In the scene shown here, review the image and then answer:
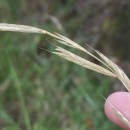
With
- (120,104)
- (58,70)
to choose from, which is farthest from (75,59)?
(58,70)

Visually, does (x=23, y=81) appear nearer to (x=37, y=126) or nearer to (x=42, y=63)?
(x=42, y=63)

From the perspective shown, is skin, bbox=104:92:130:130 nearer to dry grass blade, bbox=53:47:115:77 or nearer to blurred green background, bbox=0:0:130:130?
dry grass blade, bbox=53:47:115:77

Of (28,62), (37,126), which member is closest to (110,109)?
(37,126)

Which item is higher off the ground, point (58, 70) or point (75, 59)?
point (75, 59)

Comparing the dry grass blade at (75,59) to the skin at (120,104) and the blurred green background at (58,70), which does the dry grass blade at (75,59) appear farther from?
the blurred green background at (58,70)

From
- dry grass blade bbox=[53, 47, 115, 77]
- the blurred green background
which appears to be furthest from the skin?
the blurred green background

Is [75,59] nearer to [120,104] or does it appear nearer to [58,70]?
[120,104]

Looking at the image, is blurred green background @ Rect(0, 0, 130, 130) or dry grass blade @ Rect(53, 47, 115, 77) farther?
blurred green background @ Rect(0, 0, 130, 130)

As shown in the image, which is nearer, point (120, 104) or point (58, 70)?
point (120, 104)
